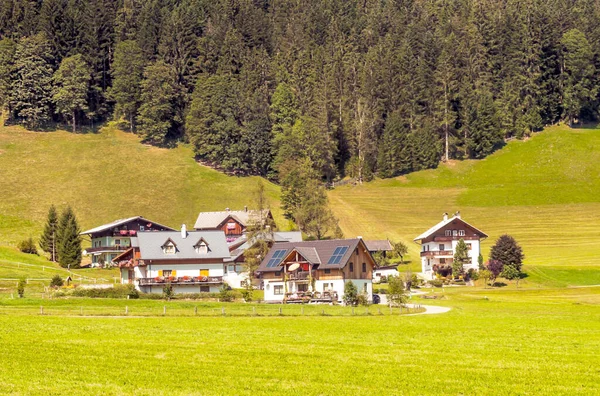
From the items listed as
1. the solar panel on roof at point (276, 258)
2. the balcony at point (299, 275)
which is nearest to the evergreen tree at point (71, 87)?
the solar panel on roof at point (276, 258)

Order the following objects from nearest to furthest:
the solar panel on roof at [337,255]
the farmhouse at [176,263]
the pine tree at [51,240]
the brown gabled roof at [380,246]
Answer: the solar panel on roof at [337,255] → the farmhouse at [176,263] → the pine tree at [51,240] → the brown gabled roof at [380,246]

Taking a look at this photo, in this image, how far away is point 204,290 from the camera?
9312 centimetres

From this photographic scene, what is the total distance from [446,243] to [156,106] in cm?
7252

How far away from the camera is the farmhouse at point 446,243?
113375 mm

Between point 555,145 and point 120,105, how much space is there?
88217mm

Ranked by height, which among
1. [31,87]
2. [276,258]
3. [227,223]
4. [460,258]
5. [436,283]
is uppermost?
[31,87]

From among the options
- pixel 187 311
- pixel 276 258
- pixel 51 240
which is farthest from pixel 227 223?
pixel 187 311

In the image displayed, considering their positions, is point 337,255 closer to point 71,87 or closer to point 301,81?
point 301,81

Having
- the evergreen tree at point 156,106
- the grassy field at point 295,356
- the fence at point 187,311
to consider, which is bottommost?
the grassy field at point 295,356

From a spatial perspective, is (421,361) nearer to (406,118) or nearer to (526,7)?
(406,118)

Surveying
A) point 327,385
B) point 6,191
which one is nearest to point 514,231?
point 6,191

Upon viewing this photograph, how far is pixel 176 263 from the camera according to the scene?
93.8 m

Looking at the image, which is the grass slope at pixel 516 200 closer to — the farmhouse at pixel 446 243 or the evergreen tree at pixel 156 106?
the farmhouse at pixel 446 243

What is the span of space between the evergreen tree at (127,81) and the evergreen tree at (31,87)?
43.1 ft
